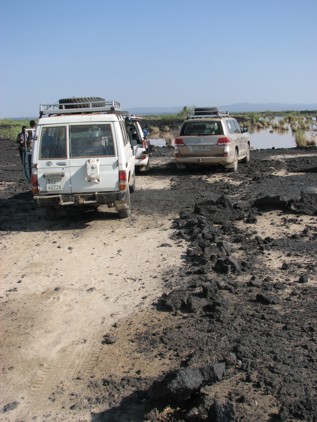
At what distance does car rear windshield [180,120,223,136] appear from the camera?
611 inches

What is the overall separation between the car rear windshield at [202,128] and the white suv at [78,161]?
6.75m

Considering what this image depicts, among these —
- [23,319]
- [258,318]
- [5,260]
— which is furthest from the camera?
[5,260]

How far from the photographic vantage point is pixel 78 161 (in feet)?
30.1

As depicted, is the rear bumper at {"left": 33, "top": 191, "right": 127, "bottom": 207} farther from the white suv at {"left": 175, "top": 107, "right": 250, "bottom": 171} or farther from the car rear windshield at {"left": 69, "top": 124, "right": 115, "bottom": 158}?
the white suv at {"left": 175, "top": 107, "right": 250, "bottom": 171}

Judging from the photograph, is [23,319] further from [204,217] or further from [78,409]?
[204,217]

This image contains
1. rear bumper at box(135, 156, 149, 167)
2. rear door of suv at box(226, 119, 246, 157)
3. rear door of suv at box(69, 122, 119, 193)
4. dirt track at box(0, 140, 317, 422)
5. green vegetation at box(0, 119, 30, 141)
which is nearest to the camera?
dirt track at box(0, 140, 317, 422)

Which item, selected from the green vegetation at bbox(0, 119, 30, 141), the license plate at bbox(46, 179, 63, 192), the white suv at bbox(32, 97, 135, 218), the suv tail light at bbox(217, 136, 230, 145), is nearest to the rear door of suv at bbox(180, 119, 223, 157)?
the suv tail light at bbox(217, 136, 230, 145)

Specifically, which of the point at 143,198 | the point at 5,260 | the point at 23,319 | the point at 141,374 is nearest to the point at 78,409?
the point at 141,374

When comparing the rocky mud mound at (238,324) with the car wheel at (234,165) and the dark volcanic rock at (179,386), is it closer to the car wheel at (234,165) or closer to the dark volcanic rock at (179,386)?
the dark volcanic rock at (179,386)

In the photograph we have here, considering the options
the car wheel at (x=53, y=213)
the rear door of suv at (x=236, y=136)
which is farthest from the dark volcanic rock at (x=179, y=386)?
the rear door of suv at (x=236, y=136)

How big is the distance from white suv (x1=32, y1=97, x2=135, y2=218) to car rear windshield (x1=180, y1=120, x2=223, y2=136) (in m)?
6.75

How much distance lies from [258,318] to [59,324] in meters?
2.14

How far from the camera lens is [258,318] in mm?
5121

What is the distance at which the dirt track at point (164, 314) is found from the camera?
374 centimetres
